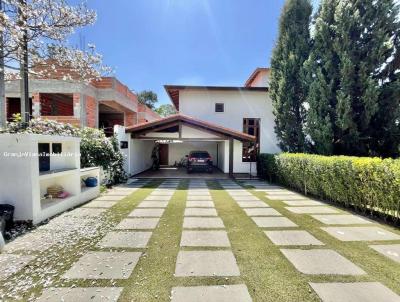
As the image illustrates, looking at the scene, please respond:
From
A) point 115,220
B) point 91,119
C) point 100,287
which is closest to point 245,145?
point 91,119

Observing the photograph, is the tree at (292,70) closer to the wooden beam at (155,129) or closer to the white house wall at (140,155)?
the wooden beam at (155,129)

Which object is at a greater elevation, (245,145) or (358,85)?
(358,85)

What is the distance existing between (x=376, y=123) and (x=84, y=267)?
12847mm

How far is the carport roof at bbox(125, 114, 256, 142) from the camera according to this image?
13.8m

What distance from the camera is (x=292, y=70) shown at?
13.9m

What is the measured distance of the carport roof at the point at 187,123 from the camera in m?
13.8

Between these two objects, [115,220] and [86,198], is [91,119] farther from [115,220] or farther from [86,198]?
[115,220]

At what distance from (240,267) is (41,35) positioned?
5.87 m

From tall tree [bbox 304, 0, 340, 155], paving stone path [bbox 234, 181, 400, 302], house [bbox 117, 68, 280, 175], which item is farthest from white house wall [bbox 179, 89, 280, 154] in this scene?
paving stone path [bbox 234, 181, 400, 302]

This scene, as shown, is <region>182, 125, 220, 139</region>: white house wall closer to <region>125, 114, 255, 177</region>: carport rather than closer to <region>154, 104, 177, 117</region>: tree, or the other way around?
<region>125, 114, 255, 177</region>: carport

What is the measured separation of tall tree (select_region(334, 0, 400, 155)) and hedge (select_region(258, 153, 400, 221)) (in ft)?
10.6

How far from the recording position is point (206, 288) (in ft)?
9.70

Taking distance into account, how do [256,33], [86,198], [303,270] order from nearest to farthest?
1. [303,270]
2. [86,198]
3. [256,33]

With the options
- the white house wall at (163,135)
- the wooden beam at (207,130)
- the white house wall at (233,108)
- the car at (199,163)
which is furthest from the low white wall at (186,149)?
the wooden beam at (207,130)
